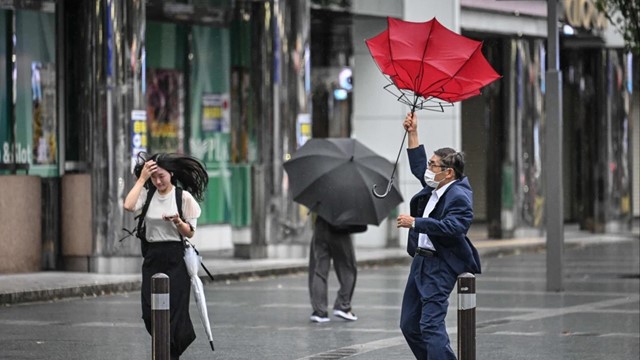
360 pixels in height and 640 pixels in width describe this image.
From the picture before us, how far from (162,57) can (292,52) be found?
7.13ft

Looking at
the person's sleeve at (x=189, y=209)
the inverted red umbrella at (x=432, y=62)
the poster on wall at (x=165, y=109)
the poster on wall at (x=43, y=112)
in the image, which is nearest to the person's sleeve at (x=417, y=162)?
the inverted red umbrella at (x=432, y=62)

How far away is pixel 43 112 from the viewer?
22.5 meters

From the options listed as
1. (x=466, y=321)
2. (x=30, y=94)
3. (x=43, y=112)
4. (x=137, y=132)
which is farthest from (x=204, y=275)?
(x=466, y=321)

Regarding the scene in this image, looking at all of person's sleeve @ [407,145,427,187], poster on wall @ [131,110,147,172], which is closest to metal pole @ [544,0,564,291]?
poster on wall @ [131,110,147,172]

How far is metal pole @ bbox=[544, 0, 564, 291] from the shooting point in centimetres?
2042

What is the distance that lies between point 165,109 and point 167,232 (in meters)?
14.5

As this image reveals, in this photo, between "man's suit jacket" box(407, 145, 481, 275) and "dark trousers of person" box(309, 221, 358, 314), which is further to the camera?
"dark trousers of person" box(309, 221, 358, 314)

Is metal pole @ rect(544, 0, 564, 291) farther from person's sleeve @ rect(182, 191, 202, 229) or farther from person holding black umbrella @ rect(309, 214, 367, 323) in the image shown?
person's sleeve @ rect(182, 191, 202, 229)

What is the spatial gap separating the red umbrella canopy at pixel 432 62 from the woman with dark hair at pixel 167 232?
5.91 feet

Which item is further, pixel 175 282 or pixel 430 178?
pixel 175 282

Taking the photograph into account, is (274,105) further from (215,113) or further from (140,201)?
(140,201)

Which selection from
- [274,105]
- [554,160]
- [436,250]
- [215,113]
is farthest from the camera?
[215,113]

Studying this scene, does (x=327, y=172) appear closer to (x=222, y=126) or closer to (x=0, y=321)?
(x=0, y=321)

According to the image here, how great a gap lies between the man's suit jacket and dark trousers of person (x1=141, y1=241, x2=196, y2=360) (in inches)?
67.1
